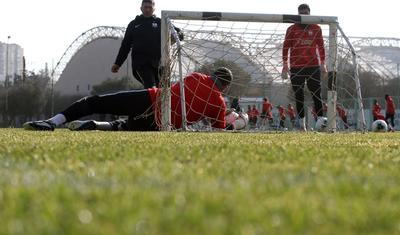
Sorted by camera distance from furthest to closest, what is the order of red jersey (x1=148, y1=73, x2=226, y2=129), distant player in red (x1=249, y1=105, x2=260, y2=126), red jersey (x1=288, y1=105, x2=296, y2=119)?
1. distant player in red (x1=249, y1=105, x2=260, y2=126)
2. red jersey (x1=288, y1=105, x2=296, y2=119)
3. red jersey (x1=148, y1=73, x2=226, y2=129)

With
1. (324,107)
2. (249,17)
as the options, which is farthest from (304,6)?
(324,107)

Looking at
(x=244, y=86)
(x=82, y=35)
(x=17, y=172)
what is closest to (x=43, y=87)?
(x=82, y=35)

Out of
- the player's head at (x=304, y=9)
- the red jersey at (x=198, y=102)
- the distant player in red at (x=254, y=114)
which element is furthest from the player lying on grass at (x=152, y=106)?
the distant player in red at (x=254, y=114)

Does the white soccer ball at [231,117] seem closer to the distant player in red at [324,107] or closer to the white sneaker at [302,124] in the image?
the white sneaker at [302,124]

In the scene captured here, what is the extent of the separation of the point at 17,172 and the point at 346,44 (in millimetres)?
6831

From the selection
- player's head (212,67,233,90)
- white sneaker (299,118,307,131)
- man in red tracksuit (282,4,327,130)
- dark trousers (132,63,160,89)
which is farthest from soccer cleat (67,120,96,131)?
white sneaker (299,118,307,131)

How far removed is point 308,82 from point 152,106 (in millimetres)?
2122

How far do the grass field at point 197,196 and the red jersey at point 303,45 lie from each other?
5.56 metres

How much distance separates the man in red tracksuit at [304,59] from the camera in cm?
791

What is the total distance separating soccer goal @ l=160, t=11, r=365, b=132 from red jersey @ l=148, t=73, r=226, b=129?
10 centimetres

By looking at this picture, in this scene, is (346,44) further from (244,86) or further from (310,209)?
(310,209)

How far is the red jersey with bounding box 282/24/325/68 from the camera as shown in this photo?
7934 mm

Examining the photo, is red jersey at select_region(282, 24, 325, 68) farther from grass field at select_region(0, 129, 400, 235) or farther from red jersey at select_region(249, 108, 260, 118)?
grass field at select_region(0, 129, 400, 235)

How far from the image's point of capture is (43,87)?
4716cm
